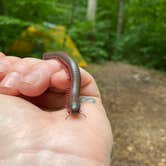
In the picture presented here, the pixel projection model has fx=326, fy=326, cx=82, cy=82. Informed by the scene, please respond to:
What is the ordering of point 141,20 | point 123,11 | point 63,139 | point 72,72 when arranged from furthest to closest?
1. point 123,11
2. point 141,20
3. point 72,72
4. point 63,139

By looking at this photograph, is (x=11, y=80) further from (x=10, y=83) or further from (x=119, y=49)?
(x=119, y=49)

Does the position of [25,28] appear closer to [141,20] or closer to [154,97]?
[154,97]

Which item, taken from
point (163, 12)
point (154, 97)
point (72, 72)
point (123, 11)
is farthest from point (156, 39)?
point (72, 72)

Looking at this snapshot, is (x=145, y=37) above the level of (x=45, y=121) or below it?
below

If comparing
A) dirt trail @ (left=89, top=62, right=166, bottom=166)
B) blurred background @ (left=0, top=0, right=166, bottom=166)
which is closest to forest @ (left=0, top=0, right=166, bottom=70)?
blurred background @ (left=0, top=0, right=166, bottom=166)

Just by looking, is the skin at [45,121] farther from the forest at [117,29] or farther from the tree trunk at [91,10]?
the tree trunk at [91,10]

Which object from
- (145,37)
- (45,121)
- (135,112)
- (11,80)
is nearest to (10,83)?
(11,80)

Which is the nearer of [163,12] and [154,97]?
[154,97]
